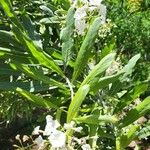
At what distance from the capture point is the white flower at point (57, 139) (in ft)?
3.91

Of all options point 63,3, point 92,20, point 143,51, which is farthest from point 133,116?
point 143,51

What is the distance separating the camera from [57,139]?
1.21 metres

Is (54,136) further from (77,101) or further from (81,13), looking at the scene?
(81,13)

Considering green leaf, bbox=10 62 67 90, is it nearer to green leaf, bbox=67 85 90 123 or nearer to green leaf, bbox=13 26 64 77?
green leaf, bbox=13 26 64 77

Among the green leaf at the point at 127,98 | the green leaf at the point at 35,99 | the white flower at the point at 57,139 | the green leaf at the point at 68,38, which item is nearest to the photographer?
the white flower at the point at 57,139

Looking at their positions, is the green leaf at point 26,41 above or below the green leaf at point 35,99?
above

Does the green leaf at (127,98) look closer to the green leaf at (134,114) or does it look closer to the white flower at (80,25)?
the green leaf at (134,114)

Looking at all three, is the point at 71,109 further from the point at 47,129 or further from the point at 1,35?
the point at 1,35

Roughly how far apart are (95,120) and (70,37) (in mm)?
398

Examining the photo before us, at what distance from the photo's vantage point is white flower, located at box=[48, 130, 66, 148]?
1.19m

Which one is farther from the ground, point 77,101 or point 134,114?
point 77,101

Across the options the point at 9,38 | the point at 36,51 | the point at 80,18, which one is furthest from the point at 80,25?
the point at 9,38

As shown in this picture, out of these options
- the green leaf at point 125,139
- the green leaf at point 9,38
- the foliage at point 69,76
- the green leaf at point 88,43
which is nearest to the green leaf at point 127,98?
the foliage at point 69,76

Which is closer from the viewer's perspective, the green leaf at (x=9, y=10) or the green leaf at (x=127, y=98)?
the green leaf at (x=9, y=10)
